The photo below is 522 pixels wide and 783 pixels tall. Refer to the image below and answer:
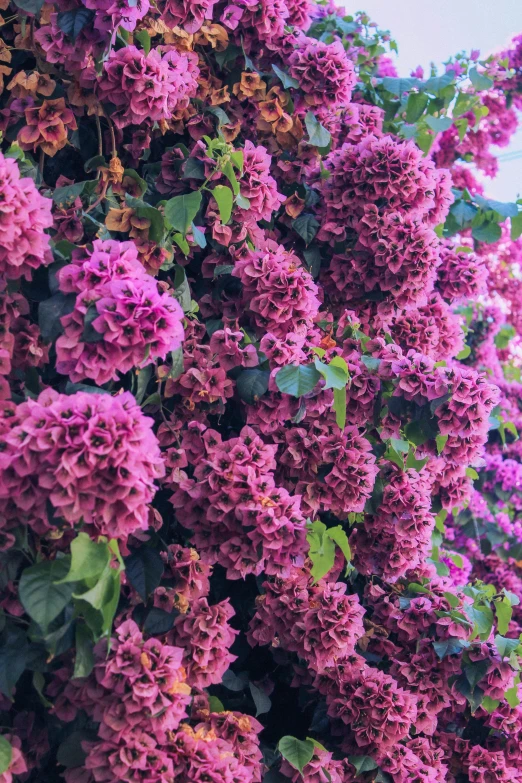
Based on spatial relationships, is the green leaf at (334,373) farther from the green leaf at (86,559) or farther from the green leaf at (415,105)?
the green leaf at (415,105)

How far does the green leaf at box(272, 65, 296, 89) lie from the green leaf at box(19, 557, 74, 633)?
1589mm

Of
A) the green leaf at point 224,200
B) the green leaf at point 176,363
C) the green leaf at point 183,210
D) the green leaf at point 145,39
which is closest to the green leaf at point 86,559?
the green leaf at point 176,363

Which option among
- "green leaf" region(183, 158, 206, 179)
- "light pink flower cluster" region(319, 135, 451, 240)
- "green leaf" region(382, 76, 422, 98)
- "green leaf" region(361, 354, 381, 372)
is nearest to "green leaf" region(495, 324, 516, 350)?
"green leaf" region(382, 76, 422, 98)

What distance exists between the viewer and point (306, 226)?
251 cm

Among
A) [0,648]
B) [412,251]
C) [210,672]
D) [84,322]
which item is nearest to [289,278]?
[412,251]

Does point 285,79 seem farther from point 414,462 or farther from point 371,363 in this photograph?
point 414,462

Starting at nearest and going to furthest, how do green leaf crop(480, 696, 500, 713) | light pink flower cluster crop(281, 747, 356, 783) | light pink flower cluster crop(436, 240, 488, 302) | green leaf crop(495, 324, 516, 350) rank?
light pink flower cluster crop(281, 747, 356, 783) < green leaf crop(480, 696, 500, 713) < light pink flower cluster crop(436, 240, 488, 302) < green leaf crop(495, 324, 516, 350)

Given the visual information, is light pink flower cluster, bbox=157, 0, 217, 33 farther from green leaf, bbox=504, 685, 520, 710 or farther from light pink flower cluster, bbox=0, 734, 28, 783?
green leaf, bbox=504, 685, 520, 710

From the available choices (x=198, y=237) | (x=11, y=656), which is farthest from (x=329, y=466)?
(x=11, y=656)

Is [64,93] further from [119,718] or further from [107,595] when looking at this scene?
[119,718]

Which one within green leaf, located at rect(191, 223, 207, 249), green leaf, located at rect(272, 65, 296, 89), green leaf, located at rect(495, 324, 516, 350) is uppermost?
green leaf, located at rect(272, 65, 296, 89)

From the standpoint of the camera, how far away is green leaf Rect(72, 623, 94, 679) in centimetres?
158

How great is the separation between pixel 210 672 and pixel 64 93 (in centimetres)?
154

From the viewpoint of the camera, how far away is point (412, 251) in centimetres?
232
